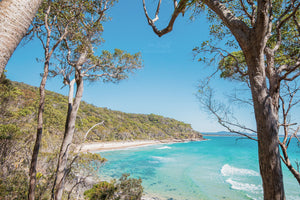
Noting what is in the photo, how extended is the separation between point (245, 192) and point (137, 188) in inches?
372

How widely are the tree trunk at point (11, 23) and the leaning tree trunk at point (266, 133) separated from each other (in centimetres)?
179

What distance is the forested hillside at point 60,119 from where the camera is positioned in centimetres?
802

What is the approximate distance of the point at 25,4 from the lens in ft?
2.72

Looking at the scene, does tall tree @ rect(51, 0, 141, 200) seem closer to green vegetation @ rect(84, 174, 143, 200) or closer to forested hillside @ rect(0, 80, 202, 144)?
forested hillside @ rect(0, 80, 202, 144)

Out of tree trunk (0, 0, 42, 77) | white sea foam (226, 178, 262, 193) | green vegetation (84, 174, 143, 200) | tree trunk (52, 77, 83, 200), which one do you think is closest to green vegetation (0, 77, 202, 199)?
green vegetation (84, 174, 143, 200)

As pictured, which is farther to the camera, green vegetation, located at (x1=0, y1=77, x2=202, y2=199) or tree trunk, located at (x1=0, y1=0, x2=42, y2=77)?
green vegetation, located at (x1=0, y1=77, x2=202, y2=199)

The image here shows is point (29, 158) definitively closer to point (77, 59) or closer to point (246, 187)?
point (77, 59)

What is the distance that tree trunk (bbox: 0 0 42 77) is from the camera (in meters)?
0.72

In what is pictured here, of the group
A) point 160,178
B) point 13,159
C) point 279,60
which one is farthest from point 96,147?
point 279,60

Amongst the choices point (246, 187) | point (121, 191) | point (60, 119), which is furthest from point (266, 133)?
point (60, 119)

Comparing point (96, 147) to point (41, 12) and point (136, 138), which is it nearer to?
point (136, 138)

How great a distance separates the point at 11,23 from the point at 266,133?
6.31 feet

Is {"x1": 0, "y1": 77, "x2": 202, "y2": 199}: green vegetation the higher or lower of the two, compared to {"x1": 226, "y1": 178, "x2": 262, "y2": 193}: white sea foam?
Result: higher

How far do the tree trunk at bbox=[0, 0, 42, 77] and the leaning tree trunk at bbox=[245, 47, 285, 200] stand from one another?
1793mm
